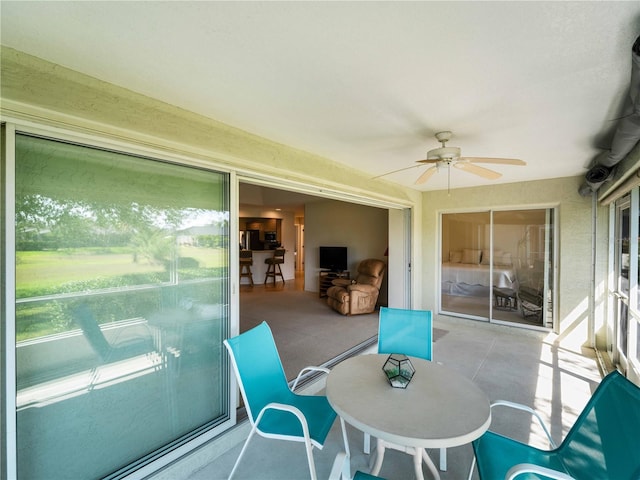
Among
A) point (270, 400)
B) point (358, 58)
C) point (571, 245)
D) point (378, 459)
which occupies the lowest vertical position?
point (378, 459)

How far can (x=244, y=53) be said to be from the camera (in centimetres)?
142

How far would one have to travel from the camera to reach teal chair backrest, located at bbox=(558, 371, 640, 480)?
1216mm

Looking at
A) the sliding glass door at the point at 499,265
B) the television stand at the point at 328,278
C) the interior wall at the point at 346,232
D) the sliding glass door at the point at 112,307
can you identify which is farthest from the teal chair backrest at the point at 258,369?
the television stand at the point at 328,278

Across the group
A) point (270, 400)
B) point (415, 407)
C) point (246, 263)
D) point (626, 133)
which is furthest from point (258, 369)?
point (246, 263)

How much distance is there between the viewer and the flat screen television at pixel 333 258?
298 inches

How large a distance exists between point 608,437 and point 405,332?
1.32m

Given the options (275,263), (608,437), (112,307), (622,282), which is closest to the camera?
(608,437)

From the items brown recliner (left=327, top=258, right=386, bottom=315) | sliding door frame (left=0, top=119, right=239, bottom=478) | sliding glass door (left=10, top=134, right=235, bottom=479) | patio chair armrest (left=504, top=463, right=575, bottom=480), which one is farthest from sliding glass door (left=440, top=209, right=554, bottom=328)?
sliding door frame (left=0, top=119, right=239, bottom=478)

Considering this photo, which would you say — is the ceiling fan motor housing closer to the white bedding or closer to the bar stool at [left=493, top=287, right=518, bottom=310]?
the white bedding

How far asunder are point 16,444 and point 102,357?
1.53ft

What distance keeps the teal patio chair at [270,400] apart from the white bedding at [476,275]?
4.32 m

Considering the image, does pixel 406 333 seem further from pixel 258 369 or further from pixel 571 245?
pixel 571 245

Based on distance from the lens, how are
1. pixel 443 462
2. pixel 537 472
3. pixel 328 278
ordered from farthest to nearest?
pixel 328 278 < pixel 443 462 < pixel 537 472

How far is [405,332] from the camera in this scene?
99.2 inches
